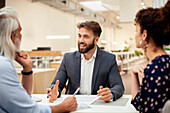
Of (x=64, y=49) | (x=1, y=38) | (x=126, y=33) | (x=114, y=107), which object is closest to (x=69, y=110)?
(x=114, y=107)

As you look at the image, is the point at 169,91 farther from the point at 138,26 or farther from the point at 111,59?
the point at 111,59

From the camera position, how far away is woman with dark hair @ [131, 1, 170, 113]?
3.78 feet

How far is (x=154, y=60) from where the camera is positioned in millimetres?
1222

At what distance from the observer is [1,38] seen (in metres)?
1.16

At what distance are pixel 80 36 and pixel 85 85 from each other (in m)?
0.56

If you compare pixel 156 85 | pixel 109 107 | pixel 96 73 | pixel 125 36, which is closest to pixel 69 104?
pixel 109 107

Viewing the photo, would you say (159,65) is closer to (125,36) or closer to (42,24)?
(42,24)

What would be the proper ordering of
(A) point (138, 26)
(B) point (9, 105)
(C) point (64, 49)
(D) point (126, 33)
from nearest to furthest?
(B) point (9, 105) → (A) point (138, 26) → (C) point (64, 49) → (D) point (126, 33)

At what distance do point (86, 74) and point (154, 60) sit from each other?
4.20 feet

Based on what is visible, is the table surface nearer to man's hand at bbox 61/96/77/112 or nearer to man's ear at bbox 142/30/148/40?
man's hand at bbox 61/96/77/112

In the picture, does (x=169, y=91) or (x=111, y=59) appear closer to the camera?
(x=169, y=91)

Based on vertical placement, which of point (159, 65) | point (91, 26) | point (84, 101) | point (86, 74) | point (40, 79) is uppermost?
point (91, 26)

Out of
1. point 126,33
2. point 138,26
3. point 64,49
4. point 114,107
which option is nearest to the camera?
point 138,26

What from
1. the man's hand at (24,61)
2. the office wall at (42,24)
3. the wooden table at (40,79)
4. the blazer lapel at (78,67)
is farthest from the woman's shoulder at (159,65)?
the office wall at (42,24)
